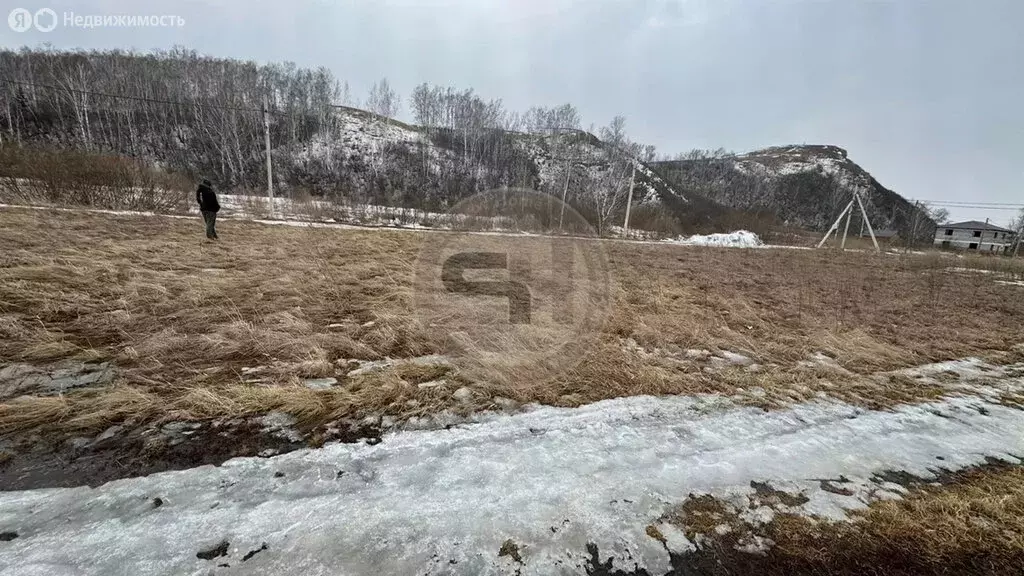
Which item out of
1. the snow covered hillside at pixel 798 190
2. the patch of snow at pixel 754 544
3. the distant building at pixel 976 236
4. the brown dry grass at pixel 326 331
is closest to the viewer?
the patch of snow at pixel 754 544

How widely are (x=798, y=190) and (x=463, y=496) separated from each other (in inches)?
3898

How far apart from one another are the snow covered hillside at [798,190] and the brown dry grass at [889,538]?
64.4 metres

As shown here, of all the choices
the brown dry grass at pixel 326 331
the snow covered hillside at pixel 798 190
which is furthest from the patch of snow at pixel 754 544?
the snow covered hillside at pixel 798 190

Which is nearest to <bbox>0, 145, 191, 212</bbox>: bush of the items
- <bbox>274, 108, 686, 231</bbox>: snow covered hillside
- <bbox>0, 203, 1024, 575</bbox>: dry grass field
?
<bbox>0, 203, 1024, 575</bbox>: dry grass field

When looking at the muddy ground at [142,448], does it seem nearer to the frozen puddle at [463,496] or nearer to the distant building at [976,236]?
the frozen puddle at [463,496]

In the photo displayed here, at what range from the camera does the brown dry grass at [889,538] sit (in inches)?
73.1

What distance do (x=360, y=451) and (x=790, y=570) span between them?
8.22ft

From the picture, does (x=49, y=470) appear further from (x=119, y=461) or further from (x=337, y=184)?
(x=337, y=184)

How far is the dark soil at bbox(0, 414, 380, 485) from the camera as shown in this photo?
6.59 feet

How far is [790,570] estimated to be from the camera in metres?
1.81

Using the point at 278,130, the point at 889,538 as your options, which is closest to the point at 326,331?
the point at 889,538

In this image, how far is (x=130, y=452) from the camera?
2223 millimetres

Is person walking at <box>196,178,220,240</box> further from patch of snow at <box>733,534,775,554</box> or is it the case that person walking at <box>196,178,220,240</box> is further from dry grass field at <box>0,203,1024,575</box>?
patch of snow at <box>733,534,775,554</box>

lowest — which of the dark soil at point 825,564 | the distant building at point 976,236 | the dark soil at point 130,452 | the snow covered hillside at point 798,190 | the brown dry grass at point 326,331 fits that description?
the dark soil at point 825,564
